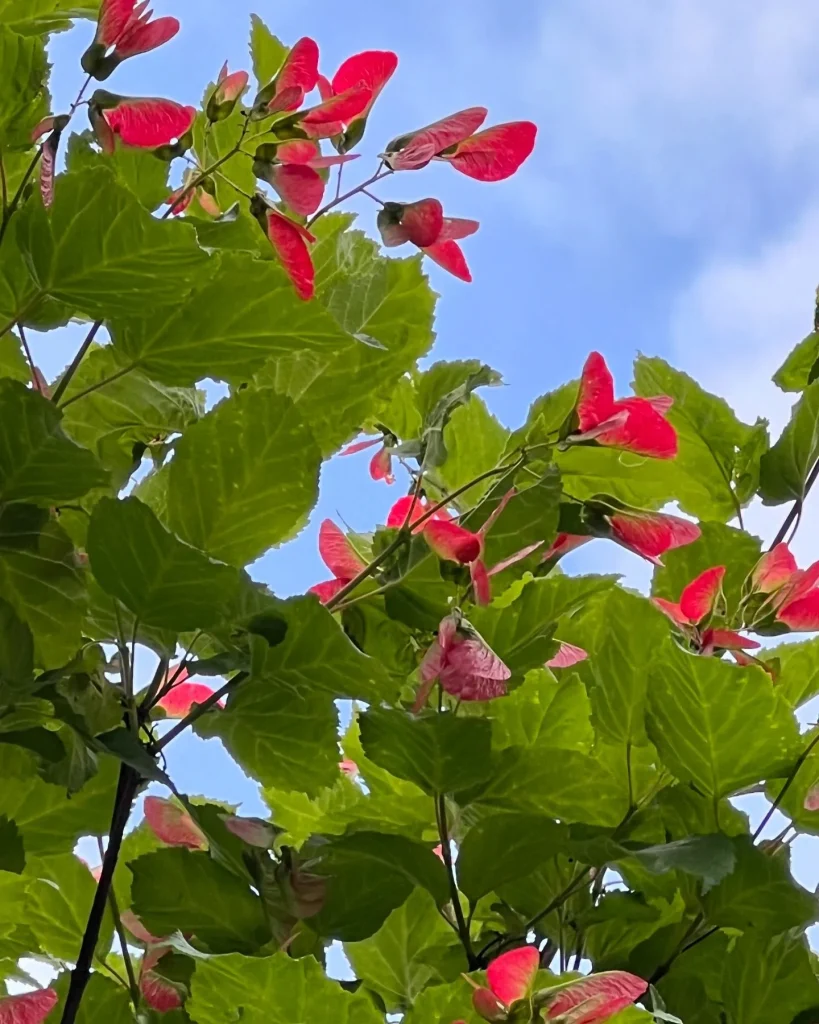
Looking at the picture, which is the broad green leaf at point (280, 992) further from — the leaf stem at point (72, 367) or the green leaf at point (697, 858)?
the leaf stem at point (72, 367)

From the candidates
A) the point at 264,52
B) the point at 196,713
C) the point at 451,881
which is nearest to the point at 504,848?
the point at 451,881

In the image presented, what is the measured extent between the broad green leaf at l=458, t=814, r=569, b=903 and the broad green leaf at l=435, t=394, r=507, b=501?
202 mm

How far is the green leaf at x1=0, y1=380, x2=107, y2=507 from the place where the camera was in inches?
15.4

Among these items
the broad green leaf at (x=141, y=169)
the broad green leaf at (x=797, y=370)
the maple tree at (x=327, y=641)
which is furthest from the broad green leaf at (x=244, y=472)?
the broad green leaf at (x=797, y=370)

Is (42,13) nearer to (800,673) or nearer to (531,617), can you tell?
(531,617)

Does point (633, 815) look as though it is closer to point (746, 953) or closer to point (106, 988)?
point (746, 953)

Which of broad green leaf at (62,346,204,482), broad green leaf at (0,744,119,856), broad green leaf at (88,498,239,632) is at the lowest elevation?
broad green leaf at (0,744,119,856)

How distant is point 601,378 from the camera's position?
467 mm

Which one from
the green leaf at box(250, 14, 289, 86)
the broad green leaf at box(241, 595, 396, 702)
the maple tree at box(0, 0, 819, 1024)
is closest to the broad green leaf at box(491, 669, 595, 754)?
the maple tree at box(0, 0, 819, 1024)

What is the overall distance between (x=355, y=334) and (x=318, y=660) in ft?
0.49

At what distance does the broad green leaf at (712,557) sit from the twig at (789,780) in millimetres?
108

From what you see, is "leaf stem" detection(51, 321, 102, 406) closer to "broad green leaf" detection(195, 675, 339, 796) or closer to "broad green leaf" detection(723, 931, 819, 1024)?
"broad green leaf" detection(195, 675, 339, 796)

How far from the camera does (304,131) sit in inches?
18.0

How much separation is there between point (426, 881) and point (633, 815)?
11 centimetres
